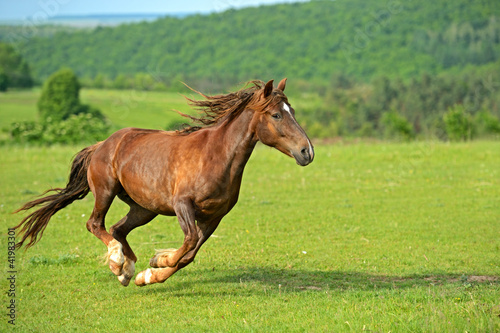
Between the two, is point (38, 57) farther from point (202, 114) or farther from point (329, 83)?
point (202, 114)

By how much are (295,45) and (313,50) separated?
441 cm

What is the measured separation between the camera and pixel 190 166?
712cm

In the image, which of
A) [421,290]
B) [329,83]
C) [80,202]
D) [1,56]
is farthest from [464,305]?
[329,83]

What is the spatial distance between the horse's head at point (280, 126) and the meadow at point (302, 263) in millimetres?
1843

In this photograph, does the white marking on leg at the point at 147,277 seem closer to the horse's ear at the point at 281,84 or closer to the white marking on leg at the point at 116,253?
the white marking on leg at the point at 116,253

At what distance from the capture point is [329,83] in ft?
389

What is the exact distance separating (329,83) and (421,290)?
11408 centimetres

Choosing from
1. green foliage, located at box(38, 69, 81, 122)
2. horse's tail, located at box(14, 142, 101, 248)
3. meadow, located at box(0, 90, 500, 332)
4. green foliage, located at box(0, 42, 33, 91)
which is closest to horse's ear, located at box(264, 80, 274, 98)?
meadow, located at box(0, 90, 500, 332)

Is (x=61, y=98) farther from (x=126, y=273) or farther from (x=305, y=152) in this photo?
(x=305, y=152)

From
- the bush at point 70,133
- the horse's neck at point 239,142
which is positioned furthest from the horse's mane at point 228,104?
the bush at point 70,133

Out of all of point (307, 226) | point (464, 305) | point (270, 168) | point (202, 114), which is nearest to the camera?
point (464, 305)

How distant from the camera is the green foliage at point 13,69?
81.5 metres

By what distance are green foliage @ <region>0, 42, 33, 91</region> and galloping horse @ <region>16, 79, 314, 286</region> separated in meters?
79.1

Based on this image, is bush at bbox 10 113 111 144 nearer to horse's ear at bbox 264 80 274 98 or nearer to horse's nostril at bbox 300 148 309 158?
horse's ear at bbox 264 80 274 98
